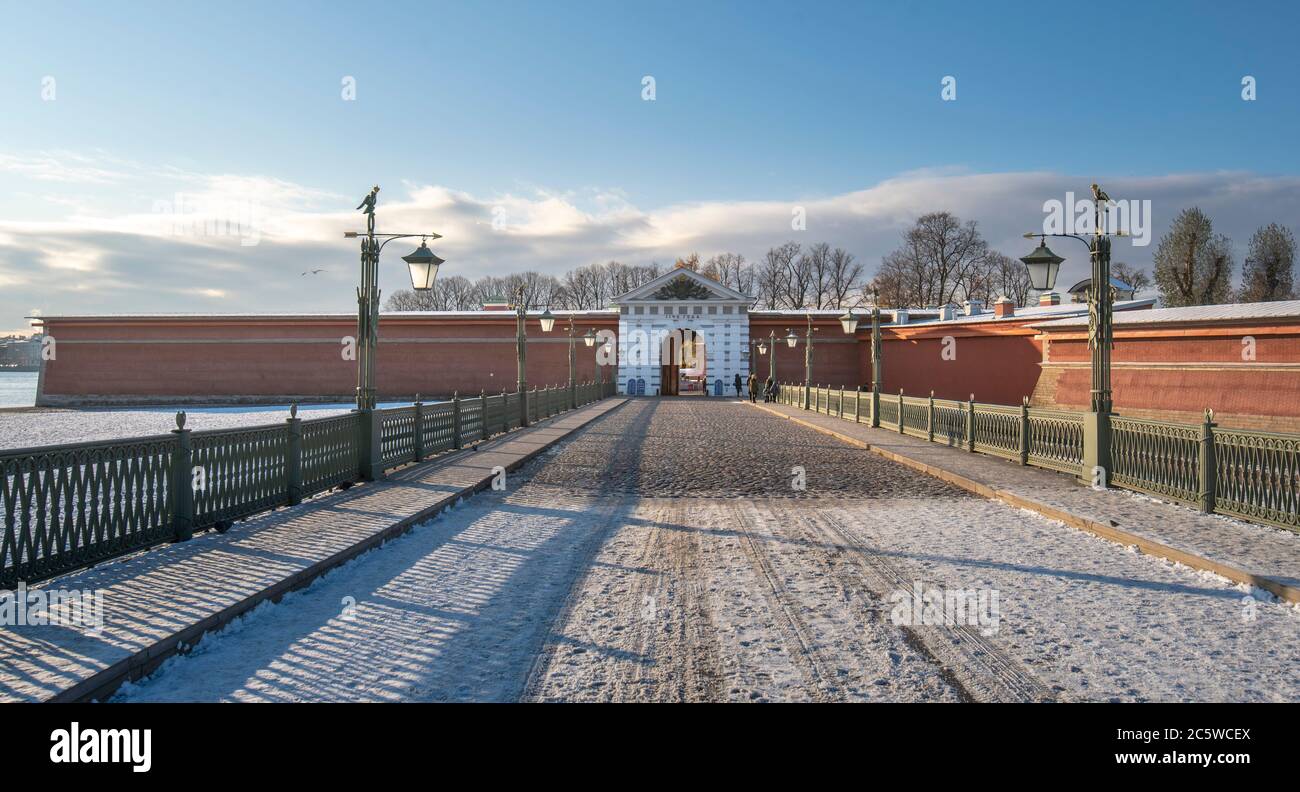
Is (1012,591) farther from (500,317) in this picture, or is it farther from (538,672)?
(500,317)

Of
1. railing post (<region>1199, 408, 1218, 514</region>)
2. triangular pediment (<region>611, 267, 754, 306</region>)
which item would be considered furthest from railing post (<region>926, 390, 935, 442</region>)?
triangular pediment (<region>611, 267, 754, 306</region>)

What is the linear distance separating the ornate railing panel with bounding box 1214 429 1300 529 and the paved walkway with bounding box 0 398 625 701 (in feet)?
27.7

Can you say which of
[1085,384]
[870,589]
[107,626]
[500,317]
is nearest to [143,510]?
[107,626]

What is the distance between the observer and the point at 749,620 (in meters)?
4.91

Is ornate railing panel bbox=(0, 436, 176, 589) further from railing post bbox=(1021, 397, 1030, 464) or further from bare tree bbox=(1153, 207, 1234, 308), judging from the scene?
bare tree bbox=(1153, 207, 1234, 308)

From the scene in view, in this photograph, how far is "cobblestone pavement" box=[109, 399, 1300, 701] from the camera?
3830 millimetres

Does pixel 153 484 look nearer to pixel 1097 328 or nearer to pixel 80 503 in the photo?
pixel 80 503

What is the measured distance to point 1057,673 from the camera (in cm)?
400

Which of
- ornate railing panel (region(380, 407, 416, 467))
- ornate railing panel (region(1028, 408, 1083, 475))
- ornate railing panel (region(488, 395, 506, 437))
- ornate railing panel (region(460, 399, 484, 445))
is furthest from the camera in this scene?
ornate railing panel (region(488, 395, 506, 437))

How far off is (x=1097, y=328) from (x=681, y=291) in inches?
1625

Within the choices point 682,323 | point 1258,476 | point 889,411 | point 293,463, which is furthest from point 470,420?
point 682,323

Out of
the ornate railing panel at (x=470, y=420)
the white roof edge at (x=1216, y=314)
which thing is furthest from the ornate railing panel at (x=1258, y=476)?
the white roof edge at (x=1216, y=314)

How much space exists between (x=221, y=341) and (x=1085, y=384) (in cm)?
4483

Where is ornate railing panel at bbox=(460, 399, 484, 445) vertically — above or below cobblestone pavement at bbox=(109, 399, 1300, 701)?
above
